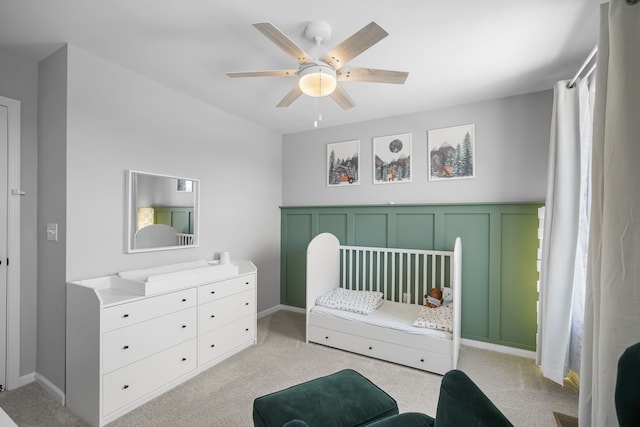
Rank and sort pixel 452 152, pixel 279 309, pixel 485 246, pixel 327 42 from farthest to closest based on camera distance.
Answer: pixel 279 309 → pixel 452 152 → pixel 485 246 → pixel 327 42

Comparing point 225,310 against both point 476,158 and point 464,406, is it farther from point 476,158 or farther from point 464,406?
point 476,158

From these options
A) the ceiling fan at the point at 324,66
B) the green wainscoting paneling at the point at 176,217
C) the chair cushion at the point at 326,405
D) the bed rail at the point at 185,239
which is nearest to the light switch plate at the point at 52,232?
the green wainscoting paneling at the point at 176,217

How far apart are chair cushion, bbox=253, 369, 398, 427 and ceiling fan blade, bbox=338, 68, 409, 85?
1810 millimetres

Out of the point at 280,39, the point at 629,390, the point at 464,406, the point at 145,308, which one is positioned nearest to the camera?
the point at 629,390

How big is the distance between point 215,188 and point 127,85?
1211 millimetres

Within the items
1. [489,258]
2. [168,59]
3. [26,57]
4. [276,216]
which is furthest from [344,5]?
[276,216]

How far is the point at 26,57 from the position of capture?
2.18m

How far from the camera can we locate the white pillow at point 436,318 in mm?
2471

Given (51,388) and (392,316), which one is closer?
(51,388)

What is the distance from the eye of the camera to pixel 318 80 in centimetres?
185

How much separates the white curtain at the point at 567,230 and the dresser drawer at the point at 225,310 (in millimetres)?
2561

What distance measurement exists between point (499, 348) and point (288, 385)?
83.3 inches

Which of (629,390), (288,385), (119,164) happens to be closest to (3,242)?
(119,164)

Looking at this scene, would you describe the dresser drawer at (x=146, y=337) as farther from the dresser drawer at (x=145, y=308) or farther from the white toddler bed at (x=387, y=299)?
the white toddler bed at (x=387, y=299)
